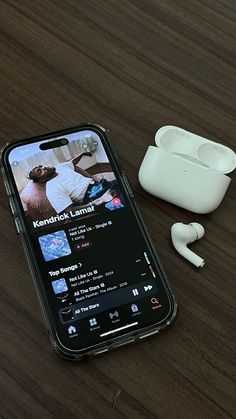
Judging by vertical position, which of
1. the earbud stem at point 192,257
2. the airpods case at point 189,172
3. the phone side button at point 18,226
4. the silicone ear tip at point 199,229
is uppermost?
the airpods case at point 189,172

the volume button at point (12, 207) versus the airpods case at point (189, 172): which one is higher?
the airpods case at point (189, 172)

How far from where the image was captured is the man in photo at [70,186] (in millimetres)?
576

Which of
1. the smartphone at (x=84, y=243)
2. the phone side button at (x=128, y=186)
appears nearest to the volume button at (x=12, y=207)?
the smartphone at (x=84, y=243)

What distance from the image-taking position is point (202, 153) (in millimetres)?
600

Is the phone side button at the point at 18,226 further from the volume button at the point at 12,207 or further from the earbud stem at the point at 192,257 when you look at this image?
the earbud stem at the point at 192,257

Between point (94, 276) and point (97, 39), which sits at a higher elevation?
point (97, 39)

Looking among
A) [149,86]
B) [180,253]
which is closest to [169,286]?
[180,253]

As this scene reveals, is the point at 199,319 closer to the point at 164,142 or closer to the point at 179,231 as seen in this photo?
the point at 179,231

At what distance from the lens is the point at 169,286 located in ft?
1.80

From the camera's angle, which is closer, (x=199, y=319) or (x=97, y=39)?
(x=199, y=319)

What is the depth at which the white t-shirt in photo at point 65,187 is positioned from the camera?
1.88 feet

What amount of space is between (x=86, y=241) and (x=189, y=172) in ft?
0.46

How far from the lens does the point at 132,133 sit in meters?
0.64

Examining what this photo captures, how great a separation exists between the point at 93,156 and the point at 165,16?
0.26m
